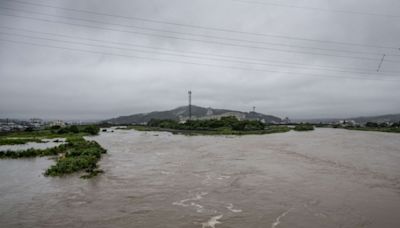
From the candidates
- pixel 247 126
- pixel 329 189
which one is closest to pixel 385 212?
pixel 329 189

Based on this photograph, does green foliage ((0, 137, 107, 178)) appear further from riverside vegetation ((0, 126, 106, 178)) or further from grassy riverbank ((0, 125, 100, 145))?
grassy riverbank ((0, 125, 100, 145))

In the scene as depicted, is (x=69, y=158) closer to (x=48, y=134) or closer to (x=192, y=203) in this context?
(x=192, y=203)

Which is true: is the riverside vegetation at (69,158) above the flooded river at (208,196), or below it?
above

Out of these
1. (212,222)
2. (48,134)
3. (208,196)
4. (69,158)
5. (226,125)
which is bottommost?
(212,222)

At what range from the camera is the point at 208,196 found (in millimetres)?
12383

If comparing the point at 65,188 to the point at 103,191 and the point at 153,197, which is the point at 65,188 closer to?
the point at 103,191

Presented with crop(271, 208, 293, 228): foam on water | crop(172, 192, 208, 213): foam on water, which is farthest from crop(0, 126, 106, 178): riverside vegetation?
crop(271, 208, 293, 228): foam on water

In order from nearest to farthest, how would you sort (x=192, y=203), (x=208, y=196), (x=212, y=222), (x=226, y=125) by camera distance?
(x=212, y=222) < (x=192, y=203) < (x=208, y=196) < (x=226, y=125)

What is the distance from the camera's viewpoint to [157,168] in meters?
18.8

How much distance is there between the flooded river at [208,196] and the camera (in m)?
9.80

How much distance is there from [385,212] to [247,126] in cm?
5149

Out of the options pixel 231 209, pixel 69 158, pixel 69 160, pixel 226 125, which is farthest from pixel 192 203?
pixel 226 125

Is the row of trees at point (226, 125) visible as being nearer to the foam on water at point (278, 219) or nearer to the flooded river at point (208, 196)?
the flooded river at point (208, 196)

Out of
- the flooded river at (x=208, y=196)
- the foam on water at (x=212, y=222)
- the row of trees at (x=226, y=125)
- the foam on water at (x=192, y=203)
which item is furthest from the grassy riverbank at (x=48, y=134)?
the foam on water at (x=212, y=222)
